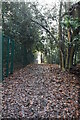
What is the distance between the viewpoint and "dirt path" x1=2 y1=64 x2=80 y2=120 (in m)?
1.48

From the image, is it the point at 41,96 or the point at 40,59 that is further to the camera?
the point at 40,59

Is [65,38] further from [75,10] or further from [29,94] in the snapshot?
[29,94]

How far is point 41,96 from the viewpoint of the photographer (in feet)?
5.96

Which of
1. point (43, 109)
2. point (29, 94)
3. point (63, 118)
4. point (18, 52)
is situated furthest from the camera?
point (18, 52)

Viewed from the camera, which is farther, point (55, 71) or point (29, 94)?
point (55, 71)

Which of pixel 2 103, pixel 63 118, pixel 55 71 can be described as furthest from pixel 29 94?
pixel 55 71

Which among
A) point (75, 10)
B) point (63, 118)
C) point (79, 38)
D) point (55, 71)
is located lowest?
point (63, 118)

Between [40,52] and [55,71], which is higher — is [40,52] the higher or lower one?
the higher one

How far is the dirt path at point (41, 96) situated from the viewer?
4.86 ft

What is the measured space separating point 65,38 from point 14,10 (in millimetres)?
919

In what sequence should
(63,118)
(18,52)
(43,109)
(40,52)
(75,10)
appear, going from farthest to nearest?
(40,52), (18,52), (75,10), (43,109), (63,118)

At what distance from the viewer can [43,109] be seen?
154 centimetres

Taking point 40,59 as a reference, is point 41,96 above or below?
below

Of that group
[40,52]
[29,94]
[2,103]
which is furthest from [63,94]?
[40,52]
